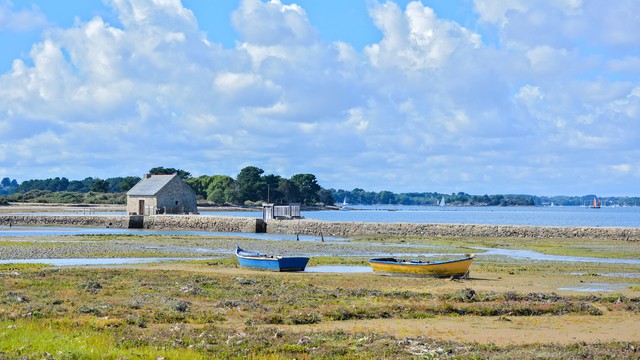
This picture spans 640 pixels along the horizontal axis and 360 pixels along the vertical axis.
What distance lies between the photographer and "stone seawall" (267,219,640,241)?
205 feet

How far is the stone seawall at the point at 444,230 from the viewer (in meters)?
62.4

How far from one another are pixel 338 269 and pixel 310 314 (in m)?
15.4

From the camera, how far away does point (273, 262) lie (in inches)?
1332

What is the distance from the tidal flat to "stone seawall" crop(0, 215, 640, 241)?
2923cm

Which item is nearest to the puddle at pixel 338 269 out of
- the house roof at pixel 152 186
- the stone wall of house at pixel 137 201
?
the stone wall of house at pixel 137 201

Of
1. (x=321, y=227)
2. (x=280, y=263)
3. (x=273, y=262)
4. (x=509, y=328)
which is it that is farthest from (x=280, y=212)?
(x=509, y=328)

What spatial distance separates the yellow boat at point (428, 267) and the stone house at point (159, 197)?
65.7m

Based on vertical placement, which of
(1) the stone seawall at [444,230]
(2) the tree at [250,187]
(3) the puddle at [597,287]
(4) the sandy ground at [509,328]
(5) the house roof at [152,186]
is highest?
(2) the tree at [250,187]

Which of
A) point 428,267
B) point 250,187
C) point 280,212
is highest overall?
point 250,187

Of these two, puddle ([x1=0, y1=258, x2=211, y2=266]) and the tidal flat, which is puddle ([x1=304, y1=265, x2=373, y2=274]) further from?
puddle ([x1=0, y1=258, x2=211, y2=266])

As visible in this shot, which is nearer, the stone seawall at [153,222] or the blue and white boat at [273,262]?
the blue and white boat at [273,262]

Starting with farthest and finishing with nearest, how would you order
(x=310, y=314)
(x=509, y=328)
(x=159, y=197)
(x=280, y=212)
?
(x=159, y=197)
(x=280, y=212)
(x=310, y=314)
(x=509, y=328)

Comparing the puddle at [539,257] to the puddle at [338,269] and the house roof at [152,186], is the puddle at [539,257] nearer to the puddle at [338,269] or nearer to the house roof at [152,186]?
the puddle at [338,269]

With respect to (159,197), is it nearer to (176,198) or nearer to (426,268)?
(176,198)
